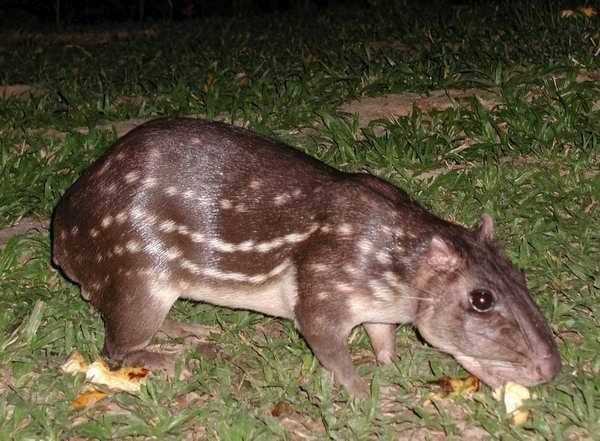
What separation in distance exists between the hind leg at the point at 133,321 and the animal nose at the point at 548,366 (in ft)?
6.03

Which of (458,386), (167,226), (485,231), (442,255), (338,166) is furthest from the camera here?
(338,166)

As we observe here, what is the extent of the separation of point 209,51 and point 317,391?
23.6 ft

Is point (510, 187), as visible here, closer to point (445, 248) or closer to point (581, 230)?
point (581, 230)

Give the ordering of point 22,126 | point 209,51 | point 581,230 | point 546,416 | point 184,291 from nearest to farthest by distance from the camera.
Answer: point 546,416, point 184,291, point 581,230, point 22,126, point 209,51

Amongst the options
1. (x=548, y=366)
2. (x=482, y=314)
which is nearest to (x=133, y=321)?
(x=482, y=314)

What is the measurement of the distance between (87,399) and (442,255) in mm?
1816

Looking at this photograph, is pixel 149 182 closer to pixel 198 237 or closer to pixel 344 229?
pixel 198 237

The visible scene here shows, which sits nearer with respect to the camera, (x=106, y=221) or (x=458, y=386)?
(x=458, y=386)

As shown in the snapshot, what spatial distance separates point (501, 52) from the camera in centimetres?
866

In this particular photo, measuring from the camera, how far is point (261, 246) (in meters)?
4.37

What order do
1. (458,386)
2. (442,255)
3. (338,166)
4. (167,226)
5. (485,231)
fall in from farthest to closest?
(338,166) < (167,226) < (485,231) < (458,386) < (442,255)

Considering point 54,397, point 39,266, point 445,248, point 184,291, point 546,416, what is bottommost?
point 39,266

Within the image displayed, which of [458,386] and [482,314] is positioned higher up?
[482,314]

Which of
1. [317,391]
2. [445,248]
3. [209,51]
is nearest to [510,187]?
[445,248]
